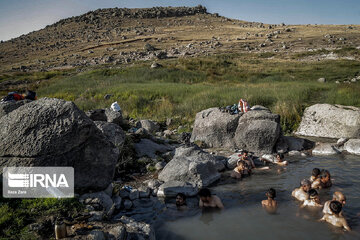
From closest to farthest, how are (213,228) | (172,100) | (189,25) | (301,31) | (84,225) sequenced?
(84,225) → (213,228) → (172,100) → (301,31) → (189,25)

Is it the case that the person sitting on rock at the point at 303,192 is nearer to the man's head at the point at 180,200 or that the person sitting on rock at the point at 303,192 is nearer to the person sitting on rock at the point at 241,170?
the person sitting on rock at the point at 241,170

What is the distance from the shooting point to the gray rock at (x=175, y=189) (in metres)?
6.91

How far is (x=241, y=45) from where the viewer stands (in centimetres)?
5203

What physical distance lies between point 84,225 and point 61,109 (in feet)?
7.54

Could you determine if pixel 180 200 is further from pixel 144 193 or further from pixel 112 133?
pixel 112 133

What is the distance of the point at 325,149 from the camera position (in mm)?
10164


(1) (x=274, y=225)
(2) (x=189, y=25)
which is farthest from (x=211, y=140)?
(2) (x=189, y=25)

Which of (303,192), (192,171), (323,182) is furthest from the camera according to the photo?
(192,171)

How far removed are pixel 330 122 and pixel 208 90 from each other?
7.69 meters

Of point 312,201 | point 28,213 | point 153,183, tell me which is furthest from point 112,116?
point 312,201

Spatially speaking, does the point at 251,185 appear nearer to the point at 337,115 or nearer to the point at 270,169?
the point at 270,169

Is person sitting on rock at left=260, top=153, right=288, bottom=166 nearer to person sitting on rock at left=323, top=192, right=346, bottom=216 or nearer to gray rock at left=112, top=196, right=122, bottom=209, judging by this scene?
person sitting on rock at left=323, top=192, right=346, bottom=216

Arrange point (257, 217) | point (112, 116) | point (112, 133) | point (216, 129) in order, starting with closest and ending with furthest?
point (257, 217) → point (112, 133) → point (216, 129) → point (112, 116)

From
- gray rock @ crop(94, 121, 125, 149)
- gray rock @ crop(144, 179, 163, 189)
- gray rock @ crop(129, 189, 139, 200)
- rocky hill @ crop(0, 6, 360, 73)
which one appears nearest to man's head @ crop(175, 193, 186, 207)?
gray rock @ crop(129, 189, 139, 200)
